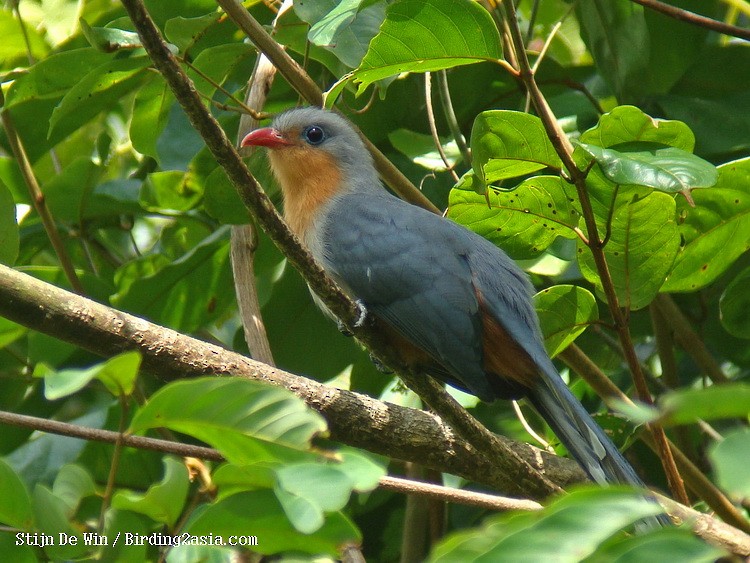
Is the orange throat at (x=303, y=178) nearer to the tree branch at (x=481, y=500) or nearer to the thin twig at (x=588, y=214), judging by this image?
the thin twig at (x=588, y=214)

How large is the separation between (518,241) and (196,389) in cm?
177

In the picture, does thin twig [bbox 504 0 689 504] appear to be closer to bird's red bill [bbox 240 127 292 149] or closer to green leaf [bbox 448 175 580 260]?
green leaf [bbox 448 175 580 260]

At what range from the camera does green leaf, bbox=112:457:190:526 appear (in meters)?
1.90

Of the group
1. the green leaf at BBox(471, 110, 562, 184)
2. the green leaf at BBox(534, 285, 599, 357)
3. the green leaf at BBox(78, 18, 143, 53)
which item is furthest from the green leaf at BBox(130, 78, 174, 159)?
the green leaf at BBox(534, 285, 599, 357)

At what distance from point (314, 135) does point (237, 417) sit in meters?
3.03

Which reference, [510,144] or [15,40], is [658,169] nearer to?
[510,144]

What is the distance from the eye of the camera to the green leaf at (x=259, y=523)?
5.51 ft

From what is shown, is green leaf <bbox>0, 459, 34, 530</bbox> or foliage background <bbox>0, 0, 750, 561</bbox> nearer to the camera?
green leaf <bbox>0, 459, 34, 530</bbox>

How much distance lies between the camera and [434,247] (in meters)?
3.42

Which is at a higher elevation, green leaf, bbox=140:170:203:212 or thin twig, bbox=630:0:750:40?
thin twig, bbox=630:0:750:40

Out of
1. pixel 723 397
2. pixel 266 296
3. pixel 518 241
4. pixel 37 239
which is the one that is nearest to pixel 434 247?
pixel 518 241

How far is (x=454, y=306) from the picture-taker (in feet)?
10.8

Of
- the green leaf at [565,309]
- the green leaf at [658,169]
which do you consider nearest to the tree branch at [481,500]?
the green leaf at [565,309]

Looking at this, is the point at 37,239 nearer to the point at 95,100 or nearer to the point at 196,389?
the point at 95,100
